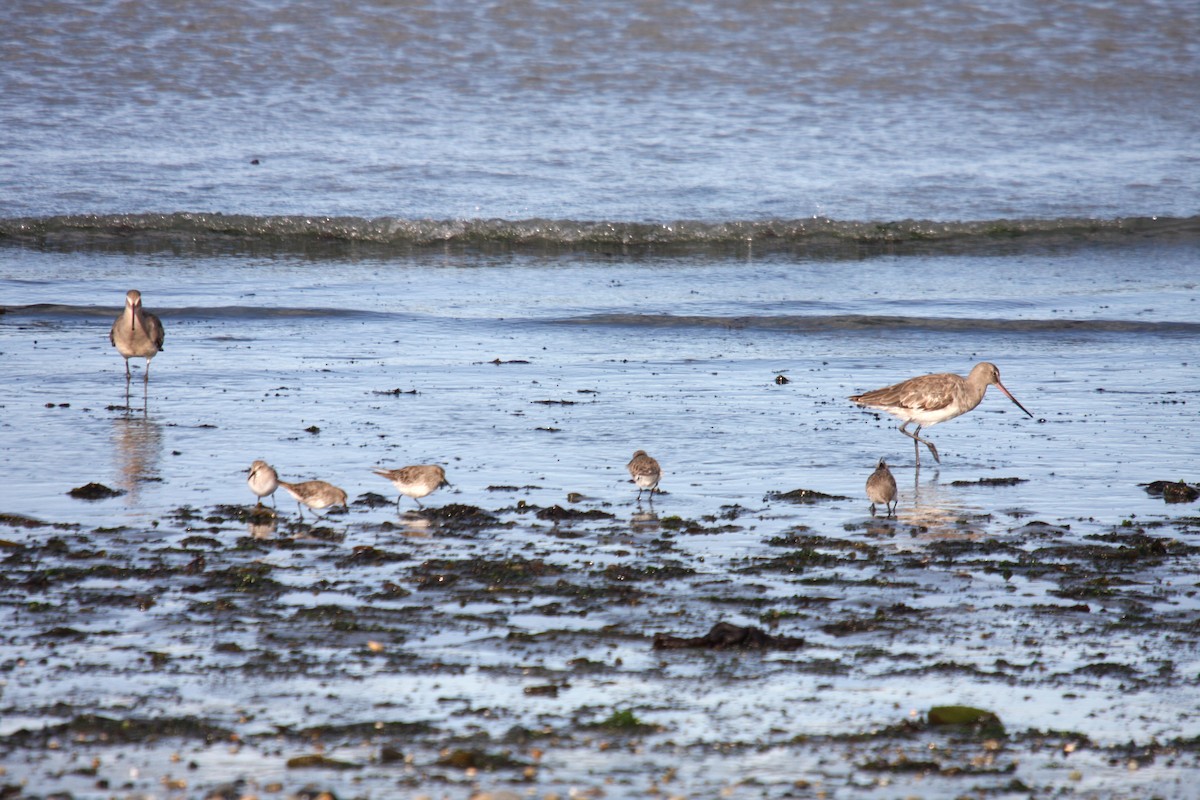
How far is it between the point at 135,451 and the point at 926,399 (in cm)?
588

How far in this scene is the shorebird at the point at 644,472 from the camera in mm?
8773

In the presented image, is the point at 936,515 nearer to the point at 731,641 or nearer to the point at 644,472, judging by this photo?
the point at 644,472

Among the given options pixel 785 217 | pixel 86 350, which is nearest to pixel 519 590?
pixel 86 350

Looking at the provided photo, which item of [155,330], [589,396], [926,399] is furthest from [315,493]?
[155,330]

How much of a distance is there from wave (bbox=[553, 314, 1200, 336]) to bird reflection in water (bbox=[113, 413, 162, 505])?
637 cm

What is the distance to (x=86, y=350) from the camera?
46.6 ft

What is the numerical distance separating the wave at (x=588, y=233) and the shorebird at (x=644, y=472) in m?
13.5

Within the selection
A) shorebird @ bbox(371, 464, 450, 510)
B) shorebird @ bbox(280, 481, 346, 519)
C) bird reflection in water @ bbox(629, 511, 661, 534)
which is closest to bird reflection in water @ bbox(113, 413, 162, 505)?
shorebird @ bbox(280, 481, 346, 519)


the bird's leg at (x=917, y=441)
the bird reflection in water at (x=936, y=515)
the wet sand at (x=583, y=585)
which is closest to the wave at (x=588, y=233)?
the wet sand at (x=583, y=585)

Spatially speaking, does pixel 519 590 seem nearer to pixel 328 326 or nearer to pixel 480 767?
Result: pixel 480 767

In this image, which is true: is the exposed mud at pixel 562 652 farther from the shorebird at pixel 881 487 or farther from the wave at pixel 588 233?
the wave at pixel 588 233

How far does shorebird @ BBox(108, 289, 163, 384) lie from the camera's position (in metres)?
12.8

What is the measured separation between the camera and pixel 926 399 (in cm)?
1102

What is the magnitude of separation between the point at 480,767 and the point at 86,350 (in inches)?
411
